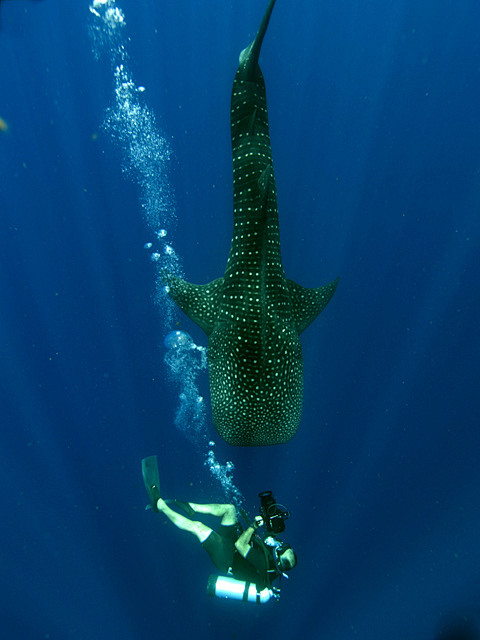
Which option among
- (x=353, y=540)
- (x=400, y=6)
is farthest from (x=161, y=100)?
(x=353, y=540)

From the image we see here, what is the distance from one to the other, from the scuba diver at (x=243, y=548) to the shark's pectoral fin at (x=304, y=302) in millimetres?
3690

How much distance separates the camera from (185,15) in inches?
332

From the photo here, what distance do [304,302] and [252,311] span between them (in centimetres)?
116

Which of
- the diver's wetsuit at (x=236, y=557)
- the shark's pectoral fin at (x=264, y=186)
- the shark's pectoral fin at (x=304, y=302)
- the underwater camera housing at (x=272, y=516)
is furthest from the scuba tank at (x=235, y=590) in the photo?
the shark's pectoral fin at (x=264, y=186)

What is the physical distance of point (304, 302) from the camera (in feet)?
17.6

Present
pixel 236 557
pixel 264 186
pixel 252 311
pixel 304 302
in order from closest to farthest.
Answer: pixel 264 186
pixel 252 311
pixel 304 302
pixel 236 557

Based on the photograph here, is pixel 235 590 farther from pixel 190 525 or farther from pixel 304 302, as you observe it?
pixel 304 302

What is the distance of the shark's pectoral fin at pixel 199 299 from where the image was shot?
5.04m

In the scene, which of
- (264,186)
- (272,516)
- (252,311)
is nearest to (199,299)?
(252,311)

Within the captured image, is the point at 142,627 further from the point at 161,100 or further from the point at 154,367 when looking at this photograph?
the point at 161,100

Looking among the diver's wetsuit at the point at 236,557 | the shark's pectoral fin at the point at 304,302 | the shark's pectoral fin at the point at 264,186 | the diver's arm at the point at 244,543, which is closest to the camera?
the shark's pectoral fin at the point at 264,186

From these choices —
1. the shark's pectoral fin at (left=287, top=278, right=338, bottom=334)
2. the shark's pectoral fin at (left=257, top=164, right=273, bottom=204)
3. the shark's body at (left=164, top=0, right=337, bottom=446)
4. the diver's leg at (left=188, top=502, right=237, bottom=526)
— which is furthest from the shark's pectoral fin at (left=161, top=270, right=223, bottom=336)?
the diver's leg at (left=188, top=502, right=237, bottom=526)

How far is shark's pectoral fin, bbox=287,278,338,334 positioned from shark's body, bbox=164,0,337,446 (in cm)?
31

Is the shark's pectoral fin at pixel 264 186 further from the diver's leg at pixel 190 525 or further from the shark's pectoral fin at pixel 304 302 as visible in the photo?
the diver's leg at pixel 190 525
